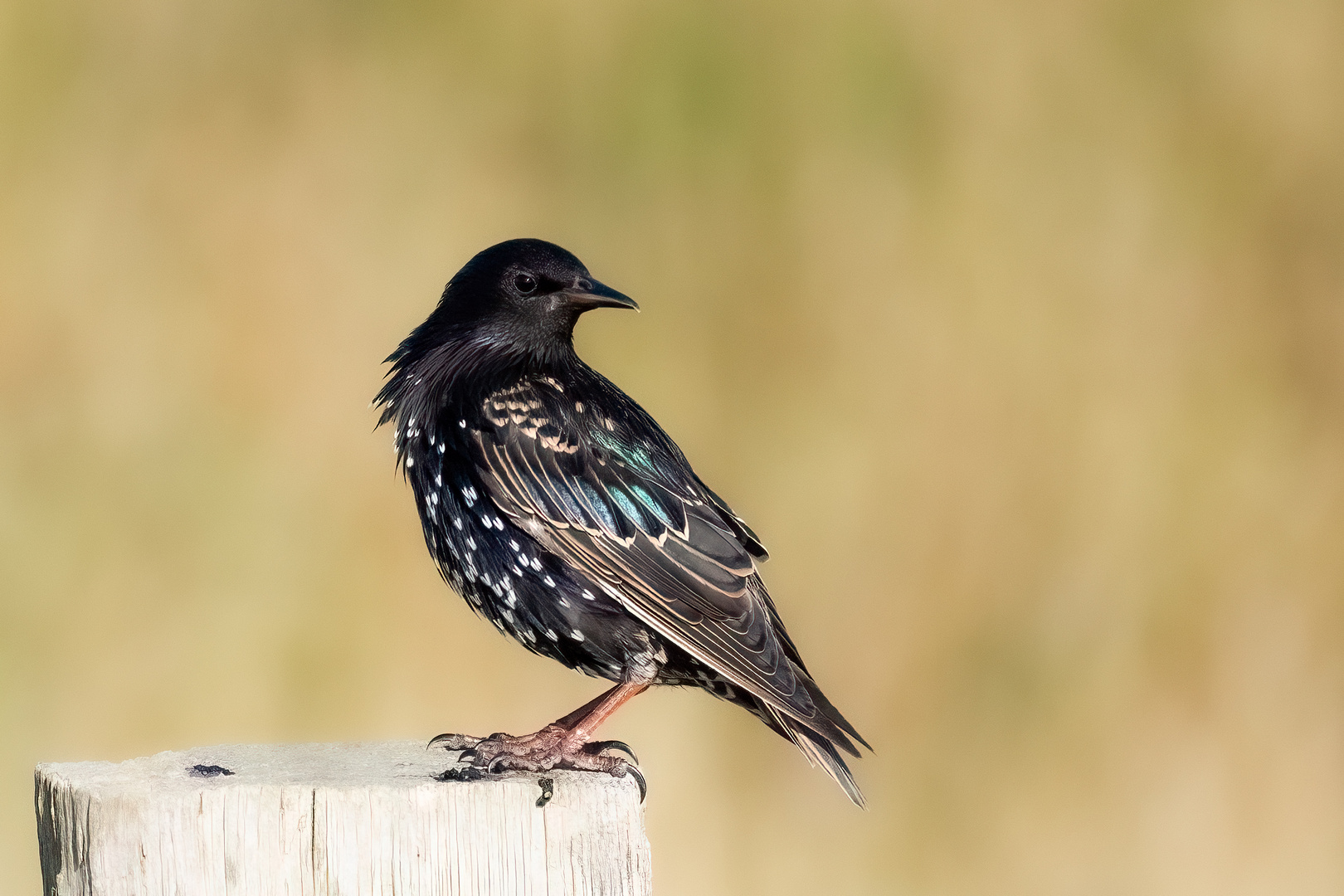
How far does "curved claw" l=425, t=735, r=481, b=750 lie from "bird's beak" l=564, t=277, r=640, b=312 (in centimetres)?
116

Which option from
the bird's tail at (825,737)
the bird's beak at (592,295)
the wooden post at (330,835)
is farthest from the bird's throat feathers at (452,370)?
the wooden post at (330,835)

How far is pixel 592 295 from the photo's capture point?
378cm

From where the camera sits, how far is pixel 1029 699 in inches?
223

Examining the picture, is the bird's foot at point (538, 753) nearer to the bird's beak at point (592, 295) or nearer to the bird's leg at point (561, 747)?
the bird's leg at point (561, 747)

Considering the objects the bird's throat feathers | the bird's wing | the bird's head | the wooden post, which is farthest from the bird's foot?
the bird's head

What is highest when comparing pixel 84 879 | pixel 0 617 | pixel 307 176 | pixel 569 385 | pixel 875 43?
pixel 875 43

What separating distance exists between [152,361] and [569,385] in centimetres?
247

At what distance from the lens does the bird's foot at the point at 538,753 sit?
3252 mm

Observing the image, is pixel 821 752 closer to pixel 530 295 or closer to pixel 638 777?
pixel 638 777

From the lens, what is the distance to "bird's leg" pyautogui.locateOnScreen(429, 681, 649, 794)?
3264 mm

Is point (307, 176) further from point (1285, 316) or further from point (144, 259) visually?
point (1285, 316)

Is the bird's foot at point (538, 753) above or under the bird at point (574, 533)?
under

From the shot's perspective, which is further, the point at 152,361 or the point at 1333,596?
the point at 1333,596

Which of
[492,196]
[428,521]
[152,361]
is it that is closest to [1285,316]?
[492,196]
